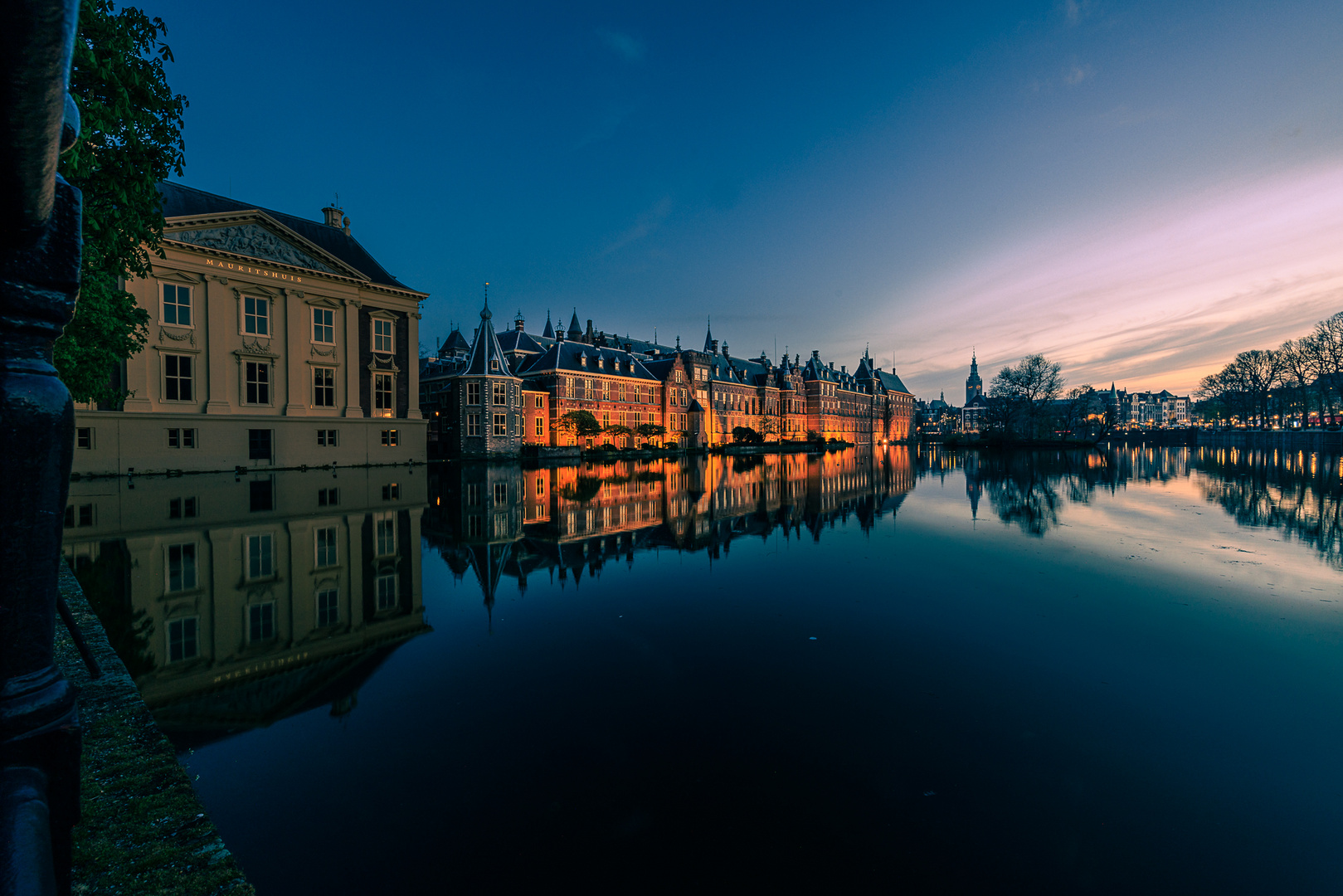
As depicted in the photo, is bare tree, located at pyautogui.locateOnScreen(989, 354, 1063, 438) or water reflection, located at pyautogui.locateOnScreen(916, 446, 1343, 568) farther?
bare tree, located at pyautogui.locateOnScreen(989, 354, 1063, 438)

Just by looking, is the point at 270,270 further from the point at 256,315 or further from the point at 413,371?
the point at 413,371

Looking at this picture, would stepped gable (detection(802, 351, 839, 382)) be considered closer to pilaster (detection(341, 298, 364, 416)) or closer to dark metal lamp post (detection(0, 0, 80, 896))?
pilaster (detection(341, 298, 364, 416))

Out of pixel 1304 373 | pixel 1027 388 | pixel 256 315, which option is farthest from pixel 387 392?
pixel 1304 373

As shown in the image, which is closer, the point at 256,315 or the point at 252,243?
the point at 252,243

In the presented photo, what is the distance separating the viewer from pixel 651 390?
6656cm

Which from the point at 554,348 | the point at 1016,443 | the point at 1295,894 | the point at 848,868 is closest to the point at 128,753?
the point at 848,868

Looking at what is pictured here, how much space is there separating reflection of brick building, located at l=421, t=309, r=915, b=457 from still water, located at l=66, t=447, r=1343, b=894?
38.9 metres

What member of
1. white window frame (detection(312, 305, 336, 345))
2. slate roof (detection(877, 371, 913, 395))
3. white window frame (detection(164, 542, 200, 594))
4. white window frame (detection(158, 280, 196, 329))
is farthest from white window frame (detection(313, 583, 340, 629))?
slate roof (detection(877, 371, 913, 395))

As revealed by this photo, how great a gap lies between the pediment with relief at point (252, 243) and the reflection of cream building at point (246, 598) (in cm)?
1909

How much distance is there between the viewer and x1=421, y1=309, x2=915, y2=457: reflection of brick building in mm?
51688

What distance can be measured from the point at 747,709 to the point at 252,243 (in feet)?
121

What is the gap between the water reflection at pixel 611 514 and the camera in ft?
35.3

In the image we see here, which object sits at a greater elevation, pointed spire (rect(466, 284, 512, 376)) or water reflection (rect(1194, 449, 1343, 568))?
pointed spire (rect(466, 284, 512, 376))

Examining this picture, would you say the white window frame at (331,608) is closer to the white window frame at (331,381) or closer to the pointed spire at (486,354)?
the white window frame at (331,381)
